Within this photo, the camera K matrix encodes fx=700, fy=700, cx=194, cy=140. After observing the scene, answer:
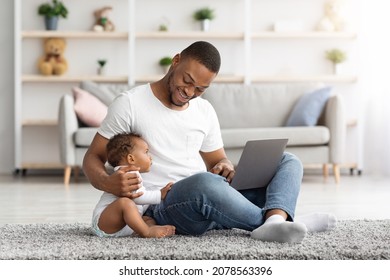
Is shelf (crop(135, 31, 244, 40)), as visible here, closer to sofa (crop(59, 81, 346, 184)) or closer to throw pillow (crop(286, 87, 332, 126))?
sofa (crop(59, 81, 346, 184))

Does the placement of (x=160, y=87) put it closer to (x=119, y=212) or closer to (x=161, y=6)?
(x=119, y=212)

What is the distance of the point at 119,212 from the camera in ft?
7.20

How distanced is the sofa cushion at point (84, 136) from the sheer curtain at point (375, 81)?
→ 2608 millimetres

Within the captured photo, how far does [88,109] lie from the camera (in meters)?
5.39

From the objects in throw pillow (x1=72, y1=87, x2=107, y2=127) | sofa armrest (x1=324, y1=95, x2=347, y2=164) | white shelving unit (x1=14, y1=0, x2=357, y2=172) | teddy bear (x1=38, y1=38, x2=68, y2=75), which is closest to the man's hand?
sofa armrest (x1=324, y1=95, x2=347, y2=164)

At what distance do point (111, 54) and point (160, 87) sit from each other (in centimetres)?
429

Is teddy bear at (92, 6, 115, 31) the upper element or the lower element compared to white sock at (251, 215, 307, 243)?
upper

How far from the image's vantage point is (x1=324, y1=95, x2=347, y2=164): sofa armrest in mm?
5219

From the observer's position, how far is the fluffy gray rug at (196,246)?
193cm

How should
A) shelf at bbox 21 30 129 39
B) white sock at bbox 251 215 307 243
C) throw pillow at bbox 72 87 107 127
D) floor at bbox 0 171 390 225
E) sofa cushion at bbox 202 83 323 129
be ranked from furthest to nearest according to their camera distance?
shelf at bbox 21 30 129 39 → sofa cushion at bbox 202 83 323 129 → throw pillow at bbox 72 87 107 127 → floor at bbox 0 171 390 225 → white sock at bbox 251 215 307 243

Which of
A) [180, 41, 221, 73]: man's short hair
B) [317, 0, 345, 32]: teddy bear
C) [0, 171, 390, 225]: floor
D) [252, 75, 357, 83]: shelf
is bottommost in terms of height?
[0, 171, 390, 225]: floor

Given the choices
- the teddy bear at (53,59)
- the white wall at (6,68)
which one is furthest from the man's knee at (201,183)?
the white wall at (6,68)

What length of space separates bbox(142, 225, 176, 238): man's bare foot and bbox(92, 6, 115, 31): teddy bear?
4.31 meters

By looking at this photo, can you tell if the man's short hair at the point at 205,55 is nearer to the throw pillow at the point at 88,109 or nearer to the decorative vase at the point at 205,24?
the throw pillow at the point at 88,109
